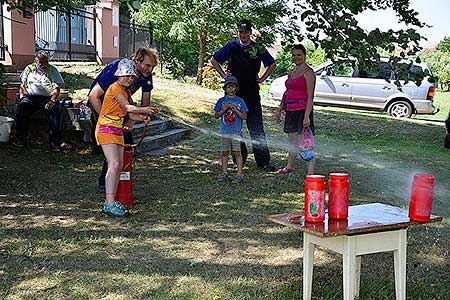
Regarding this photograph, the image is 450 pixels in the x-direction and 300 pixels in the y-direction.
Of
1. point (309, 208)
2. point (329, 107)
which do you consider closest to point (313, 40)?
point (309, 208)

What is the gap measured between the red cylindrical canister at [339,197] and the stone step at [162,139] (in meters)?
5.98

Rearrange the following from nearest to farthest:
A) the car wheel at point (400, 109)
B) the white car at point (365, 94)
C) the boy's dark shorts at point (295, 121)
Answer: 1. the boy's dark shorts at point (295, 121)
2. the white car at point (365, 94)
3. the car wheel at point (400, 109)

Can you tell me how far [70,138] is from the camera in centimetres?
945

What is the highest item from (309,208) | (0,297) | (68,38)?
(68,38)

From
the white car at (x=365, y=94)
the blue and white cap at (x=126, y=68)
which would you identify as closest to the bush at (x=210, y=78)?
the white car at (x=365, y=94)

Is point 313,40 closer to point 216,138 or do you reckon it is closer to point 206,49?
point 216,138

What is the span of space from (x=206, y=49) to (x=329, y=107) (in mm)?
3997

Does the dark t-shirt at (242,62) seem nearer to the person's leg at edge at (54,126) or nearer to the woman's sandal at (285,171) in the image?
the woman's sandal at (285,171)

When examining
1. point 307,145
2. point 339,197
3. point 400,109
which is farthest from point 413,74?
point 400,109

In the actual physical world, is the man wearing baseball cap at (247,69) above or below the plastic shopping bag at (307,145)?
above

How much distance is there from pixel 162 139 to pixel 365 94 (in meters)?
8.27

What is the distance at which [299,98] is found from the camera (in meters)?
7.56

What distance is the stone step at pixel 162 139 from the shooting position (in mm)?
9500

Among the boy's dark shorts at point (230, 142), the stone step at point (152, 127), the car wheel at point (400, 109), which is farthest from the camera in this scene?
the car wheel at point (400, 109)
